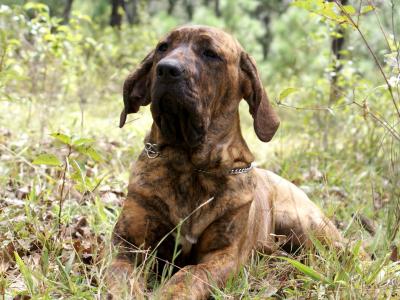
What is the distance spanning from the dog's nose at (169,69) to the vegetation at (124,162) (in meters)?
0.49

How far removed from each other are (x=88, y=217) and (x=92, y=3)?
43.9 ft

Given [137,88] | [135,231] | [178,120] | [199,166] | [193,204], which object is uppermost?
[137,88]

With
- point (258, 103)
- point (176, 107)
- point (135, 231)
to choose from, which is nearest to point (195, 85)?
point (176, 107)

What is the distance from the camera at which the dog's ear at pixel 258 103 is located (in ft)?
10.6

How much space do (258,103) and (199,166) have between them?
0.53 m

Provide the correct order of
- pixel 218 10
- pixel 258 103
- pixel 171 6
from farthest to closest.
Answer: pixel 171 6
pixel 218 10
pixel 258 103

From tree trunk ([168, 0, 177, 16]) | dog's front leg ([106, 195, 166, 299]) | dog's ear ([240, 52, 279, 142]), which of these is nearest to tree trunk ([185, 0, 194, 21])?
tree trunk ([168, 0, 177, 16])

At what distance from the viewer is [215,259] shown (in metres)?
2.78

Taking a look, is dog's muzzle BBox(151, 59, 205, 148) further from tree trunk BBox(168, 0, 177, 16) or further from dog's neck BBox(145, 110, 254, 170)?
tree trunk BBox(168, 0, 177, 16)

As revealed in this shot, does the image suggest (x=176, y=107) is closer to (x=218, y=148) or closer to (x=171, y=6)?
(x=218, y=148)

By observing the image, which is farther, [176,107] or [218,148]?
[218,148]

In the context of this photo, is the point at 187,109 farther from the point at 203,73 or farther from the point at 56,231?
the point at 56,231

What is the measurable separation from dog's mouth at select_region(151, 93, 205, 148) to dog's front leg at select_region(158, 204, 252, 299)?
44cm

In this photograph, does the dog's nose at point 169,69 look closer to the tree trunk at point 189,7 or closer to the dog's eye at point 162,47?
the dog's eye at point 162,47
